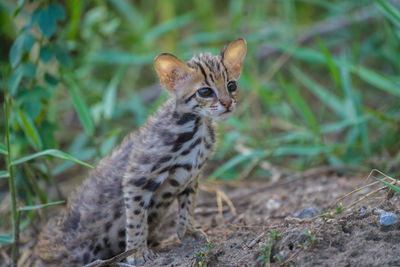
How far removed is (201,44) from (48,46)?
4.23m

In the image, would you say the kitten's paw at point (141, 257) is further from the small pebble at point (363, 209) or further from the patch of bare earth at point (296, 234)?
the small pebble at point (363, 209)

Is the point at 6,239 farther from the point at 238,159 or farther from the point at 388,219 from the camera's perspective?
the point at 388,219

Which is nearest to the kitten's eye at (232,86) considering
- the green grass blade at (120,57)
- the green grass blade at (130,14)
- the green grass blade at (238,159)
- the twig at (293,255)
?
the twig at (293,255)

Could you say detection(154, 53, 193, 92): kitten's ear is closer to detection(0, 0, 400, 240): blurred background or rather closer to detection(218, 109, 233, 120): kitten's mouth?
detection(218, 109, 233, 120): kitten's mouth

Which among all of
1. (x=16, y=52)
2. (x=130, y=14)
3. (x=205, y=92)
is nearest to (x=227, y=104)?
(x=205, y=92)

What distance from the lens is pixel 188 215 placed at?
15.4 ft

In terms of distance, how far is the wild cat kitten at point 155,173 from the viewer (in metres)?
4.22

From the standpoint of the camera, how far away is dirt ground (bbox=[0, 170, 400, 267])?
3.35 meters

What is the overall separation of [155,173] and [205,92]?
821mm

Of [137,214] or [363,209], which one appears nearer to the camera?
[363,209]

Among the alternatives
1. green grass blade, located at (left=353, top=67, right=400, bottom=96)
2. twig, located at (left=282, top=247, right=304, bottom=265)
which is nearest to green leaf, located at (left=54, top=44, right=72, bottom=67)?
twig, located at (left=282, top=247, right=304, bottom=265)

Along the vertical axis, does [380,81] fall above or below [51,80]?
below

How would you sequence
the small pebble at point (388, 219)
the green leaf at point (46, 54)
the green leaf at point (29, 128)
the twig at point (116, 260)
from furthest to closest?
1. the green leaf at point (46, 54)
2. the green leaf at point (29, 128)
3. the twig at point (116, 260)
4. the small pebble at point (388, 219)

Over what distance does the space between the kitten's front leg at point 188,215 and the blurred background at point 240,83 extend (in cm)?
119
